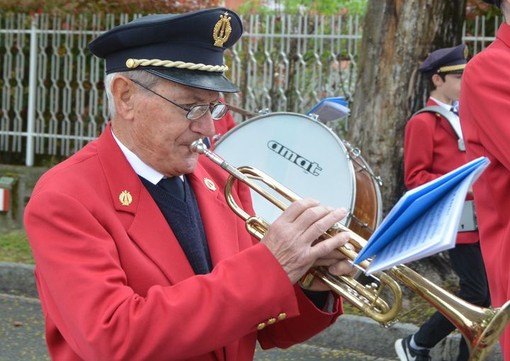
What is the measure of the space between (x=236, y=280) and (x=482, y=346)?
1.92 ft

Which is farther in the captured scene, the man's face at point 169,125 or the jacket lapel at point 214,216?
the jacket lapel at point 214,216

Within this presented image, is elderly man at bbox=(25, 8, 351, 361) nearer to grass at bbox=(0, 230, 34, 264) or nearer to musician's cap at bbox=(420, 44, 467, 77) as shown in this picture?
musician's cap at bbox=(420, 44, 467, 77)

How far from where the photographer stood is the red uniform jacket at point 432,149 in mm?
5543

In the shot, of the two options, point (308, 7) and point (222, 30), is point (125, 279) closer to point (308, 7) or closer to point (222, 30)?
point (222, 30)

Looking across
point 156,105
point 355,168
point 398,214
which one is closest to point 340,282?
point 398,214

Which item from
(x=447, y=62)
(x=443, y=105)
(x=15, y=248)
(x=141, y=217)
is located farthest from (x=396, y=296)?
(x=15, y=248)

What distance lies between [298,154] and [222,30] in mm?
2898

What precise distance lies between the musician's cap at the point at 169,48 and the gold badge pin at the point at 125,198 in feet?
0.96

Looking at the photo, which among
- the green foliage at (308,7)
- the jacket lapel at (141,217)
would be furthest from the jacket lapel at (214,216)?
the green foliage at (308,7)

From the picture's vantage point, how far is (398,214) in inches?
83.4

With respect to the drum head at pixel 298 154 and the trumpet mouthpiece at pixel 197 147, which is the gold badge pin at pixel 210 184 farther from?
the drum head at pixel 298 154

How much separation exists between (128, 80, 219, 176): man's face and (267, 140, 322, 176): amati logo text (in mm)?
2953

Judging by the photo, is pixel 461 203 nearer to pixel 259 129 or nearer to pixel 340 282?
pixel 340 282

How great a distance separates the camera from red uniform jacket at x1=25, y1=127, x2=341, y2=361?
2.25 metres
